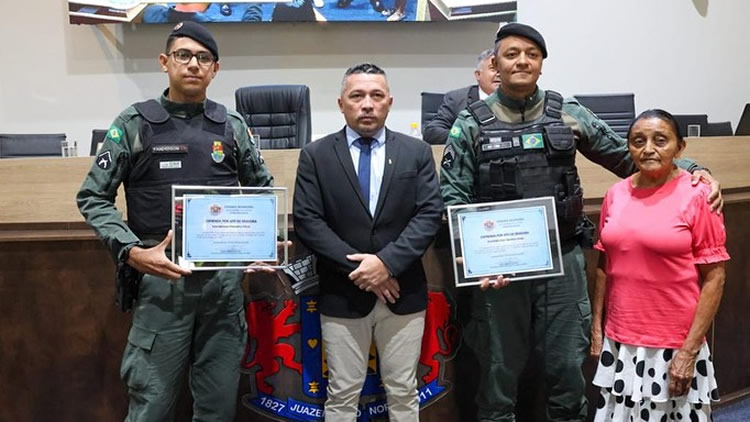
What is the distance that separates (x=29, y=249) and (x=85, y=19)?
127 inches

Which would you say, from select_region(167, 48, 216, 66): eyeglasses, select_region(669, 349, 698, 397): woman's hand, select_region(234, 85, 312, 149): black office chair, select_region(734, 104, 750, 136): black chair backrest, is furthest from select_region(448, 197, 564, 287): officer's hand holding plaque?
select_region(734, 104, 750, 136): black chair backrest

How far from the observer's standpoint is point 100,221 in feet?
5.73

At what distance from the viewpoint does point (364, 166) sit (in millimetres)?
1889

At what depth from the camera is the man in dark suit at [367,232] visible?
182 cm

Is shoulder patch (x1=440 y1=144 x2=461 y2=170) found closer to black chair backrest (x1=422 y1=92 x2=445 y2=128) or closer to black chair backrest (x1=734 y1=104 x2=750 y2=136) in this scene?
black chair backrest (x1=422 y1=92 x2=445 y2=128)

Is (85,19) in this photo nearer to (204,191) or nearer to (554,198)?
(204,191)

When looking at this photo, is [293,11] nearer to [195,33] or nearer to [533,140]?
[195,33]

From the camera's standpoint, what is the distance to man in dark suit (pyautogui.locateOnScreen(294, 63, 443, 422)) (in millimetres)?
1822

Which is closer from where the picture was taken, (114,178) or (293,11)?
(114,178)

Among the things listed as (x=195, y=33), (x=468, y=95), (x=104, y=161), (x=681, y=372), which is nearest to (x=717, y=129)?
(x=468, y=95)

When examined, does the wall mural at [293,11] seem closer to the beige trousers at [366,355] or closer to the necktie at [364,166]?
the necktie at [364,166]

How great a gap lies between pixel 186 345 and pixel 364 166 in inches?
30.3

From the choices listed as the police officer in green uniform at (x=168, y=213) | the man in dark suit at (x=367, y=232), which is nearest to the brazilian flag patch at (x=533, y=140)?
the man in dark suit at (x=367, y=232)

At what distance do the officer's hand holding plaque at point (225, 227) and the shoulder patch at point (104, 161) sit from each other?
242 millimetres
